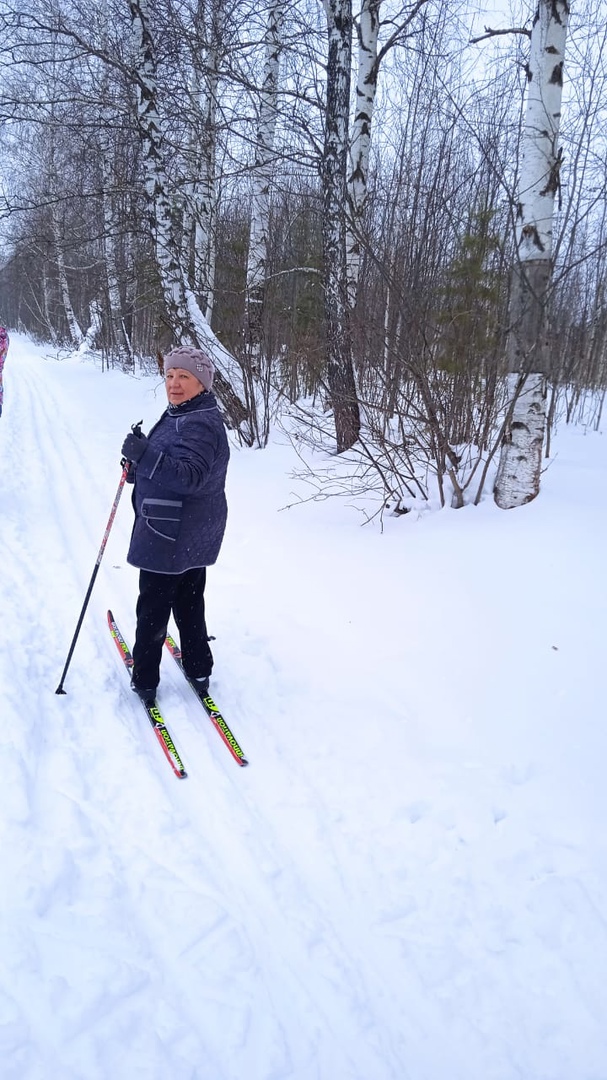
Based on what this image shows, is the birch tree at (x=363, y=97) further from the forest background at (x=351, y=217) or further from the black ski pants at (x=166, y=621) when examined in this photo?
the black ski pants at (x=166, y=621)

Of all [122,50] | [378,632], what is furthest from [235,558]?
[122,50]

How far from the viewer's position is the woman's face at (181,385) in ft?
8.98

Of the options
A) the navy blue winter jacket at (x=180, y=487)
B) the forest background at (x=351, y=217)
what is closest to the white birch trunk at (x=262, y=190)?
the forest background at (x=351, y=217)

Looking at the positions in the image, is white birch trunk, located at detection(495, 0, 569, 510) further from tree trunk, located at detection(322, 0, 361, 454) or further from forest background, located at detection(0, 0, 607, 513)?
tree trunk, located at detection(322, 0, 361, 454)

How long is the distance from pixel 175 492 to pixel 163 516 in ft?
0.44

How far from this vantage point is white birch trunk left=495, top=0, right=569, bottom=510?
410 centimetres

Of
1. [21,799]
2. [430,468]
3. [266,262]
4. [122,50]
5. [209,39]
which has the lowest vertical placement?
[21,799]

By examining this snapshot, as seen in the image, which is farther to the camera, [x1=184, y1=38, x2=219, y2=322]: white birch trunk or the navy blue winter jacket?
[x1=184, y1=38, x2=219, y2=322]: white birch trunk

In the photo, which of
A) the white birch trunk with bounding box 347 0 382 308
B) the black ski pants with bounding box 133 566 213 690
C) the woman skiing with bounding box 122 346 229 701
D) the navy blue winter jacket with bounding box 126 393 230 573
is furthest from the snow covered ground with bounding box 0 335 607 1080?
the white birch trunk with bounding box 347 0 382 308

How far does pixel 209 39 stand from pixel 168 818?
11.5 metres

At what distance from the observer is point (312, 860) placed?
2.28 meters

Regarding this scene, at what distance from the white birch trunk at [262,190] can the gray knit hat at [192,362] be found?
5888 millimetres

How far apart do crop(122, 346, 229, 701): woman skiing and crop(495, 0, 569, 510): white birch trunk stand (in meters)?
2.73

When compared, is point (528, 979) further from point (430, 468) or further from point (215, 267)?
point (215, 267)
